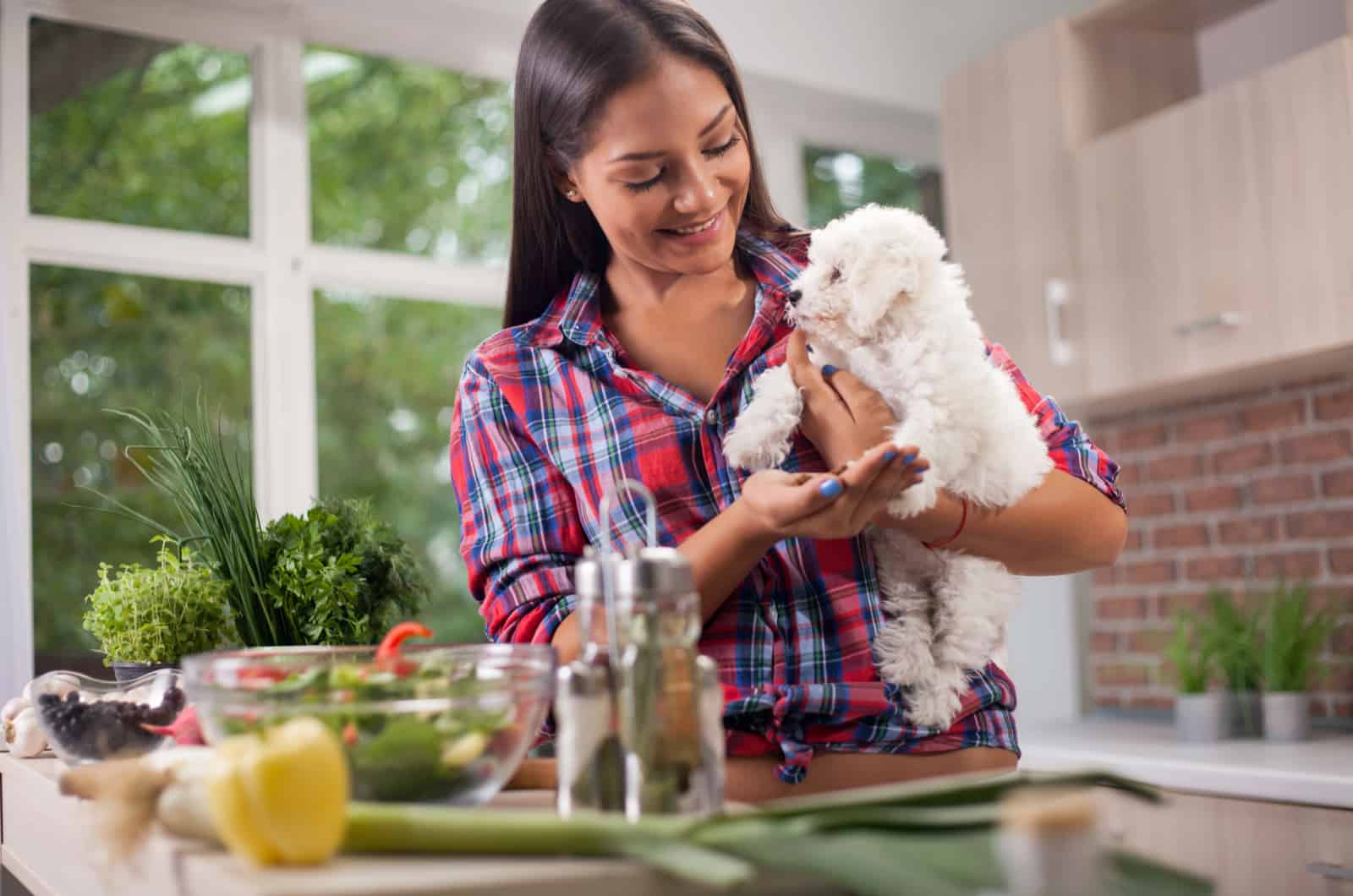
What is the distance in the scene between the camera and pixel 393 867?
74cm

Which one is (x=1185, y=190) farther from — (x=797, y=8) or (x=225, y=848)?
(x=225, y=848)

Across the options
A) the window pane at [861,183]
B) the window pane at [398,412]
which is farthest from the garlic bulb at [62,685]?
the window pane at [398,412]

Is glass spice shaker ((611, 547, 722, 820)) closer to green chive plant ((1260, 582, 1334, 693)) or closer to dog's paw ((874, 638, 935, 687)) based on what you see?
dog's paw ((874, 638, 935, 687))

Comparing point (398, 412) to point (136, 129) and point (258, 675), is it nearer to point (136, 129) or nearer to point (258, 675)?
point (136, 129)

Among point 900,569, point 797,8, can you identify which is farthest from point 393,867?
point 797,8

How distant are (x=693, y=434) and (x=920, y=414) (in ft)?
0.81

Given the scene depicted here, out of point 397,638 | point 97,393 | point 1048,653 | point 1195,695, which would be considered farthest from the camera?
point 97,393

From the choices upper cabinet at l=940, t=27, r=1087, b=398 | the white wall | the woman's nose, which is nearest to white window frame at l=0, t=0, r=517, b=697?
upper cabinet at l=940, t=27, r=1087, b=398

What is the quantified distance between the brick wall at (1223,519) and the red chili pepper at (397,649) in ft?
9.13

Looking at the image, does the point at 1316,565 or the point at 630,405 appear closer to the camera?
the point at 630,405

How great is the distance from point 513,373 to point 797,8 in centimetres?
307

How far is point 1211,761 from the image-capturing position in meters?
2.70

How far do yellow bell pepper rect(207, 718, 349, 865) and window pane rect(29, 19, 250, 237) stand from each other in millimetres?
3052

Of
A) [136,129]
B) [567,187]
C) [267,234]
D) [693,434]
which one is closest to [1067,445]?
[693,434]
